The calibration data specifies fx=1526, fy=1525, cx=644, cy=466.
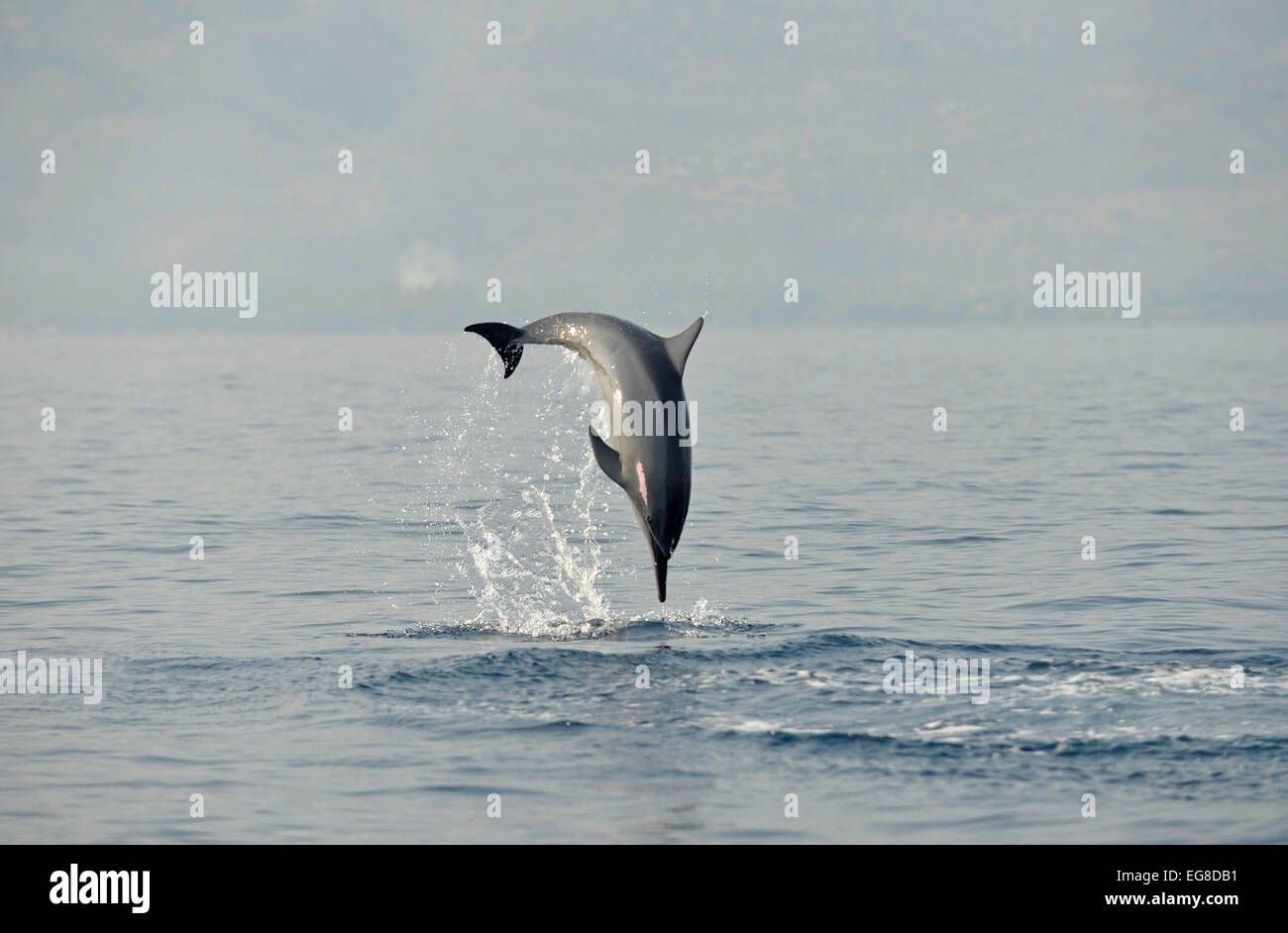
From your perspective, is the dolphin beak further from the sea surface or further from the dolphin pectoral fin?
the sea surface

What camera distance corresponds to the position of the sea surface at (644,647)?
37.4ft

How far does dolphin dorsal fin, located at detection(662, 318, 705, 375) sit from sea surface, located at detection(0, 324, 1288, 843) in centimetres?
314

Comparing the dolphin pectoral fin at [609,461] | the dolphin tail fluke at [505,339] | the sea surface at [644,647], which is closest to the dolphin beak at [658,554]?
the dolphin pectoral fin at [609,461]

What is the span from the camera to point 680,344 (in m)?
13.5

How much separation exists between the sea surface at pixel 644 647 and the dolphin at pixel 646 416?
1801mm

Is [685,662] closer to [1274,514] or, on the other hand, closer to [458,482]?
[1274,514]

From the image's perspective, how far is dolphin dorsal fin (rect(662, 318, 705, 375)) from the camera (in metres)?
13.3

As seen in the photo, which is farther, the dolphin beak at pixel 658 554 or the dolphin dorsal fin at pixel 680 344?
the dolphin beak at pixel 658 554

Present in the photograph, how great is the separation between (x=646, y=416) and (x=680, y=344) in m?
0.73

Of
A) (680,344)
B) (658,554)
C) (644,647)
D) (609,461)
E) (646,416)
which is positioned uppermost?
(680,344)

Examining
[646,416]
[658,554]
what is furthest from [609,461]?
[658,554]

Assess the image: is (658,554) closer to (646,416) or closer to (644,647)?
(646,416)

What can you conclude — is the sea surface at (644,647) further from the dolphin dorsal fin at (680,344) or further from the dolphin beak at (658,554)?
the dolphin dorsal fin at (680,344)

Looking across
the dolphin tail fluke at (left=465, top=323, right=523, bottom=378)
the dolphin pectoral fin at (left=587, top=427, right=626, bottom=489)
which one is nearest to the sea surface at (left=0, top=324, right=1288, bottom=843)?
the dolphin pectoral fin at (left=587, top=427, right=626, bottom=489)
